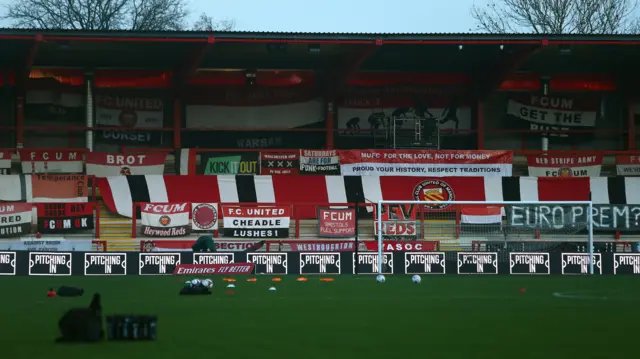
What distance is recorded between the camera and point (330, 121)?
34406mm

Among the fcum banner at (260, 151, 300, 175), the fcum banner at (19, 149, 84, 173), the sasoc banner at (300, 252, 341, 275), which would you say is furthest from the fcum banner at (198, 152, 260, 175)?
the sasoc banner at (300, 252, 341, 275)

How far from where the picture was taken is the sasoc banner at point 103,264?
23.8 metres

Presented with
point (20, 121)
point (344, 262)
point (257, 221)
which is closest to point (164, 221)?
point (257, 221)

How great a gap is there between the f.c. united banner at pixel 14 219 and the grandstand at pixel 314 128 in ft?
0.30

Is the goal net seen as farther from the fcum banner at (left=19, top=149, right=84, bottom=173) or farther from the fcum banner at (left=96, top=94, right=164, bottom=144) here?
the fcum banner at (left=96, top=94, right=164, bottom=144)

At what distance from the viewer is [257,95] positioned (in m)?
35.1

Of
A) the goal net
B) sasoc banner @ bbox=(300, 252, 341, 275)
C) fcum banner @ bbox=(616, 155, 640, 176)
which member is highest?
fcum banner @ bbox=(616, 155, 640, 176)

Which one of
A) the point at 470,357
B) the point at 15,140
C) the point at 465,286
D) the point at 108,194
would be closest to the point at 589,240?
the point at 465,286

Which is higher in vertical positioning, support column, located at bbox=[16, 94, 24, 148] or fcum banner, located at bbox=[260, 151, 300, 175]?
support column, located at bbox=[16, 94, 24, 148]

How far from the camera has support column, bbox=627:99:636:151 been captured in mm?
34906

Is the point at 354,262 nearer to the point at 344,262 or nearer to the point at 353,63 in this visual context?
the point at 344,262

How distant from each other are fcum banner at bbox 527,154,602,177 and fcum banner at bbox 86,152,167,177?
43.2 feet

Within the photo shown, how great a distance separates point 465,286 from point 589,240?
668 centimetres

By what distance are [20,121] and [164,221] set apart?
8.69 meters
